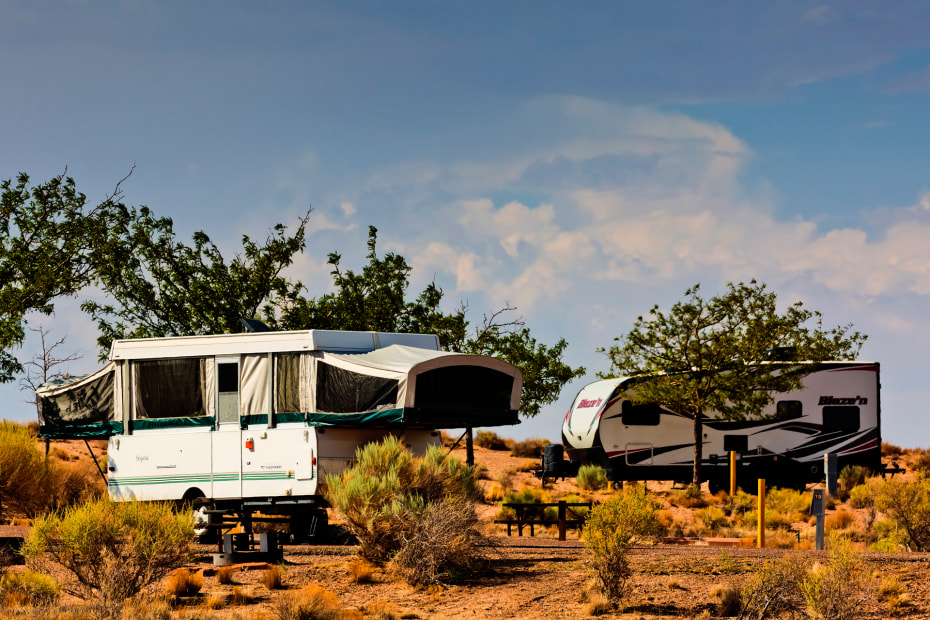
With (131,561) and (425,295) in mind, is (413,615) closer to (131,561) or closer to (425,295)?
(131,561)

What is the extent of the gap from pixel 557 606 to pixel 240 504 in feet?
22.2

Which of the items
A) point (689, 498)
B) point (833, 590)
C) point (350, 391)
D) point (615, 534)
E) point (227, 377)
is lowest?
point (689, 498)

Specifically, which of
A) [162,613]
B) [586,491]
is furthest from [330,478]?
[586,491]

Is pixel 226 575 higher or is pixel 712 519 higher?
pixel 226 575

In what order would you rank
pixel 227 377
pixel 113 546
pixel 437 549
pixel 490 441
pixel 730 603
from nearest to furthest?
pixel 730 603, pixel 113 546, pixel 437 549, pixel 227 377, pixel 490 441

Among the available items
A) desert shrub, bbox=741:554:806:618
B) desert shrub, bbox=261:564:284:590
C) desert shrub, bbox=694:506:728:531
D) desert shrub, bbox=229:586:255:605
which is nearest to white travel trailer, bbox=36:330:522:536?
desert shrub, bbox=261:564:284:590

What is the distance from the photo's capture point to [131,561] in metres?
11.8

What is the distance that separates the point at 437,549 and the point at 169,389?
20.3ft

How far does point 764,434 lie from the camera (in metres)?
26.8

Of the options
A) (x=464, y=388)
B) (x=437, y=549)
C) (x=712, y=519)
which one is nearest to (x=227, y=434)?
(x=464, y=388)

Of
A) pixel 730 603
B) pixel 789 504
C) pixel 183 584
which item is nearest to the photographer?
pixel 730 603

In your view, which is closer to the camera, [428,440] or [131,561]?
[131,561]

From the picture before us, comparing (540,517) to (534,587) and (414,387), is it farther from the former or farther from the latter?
(534,587)

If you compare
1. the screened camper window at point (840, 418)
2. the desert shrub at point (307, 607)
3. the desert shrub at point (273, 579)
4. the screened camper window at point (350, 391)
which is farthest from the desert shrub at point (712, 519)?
the desert shrub at point (307, 607)
